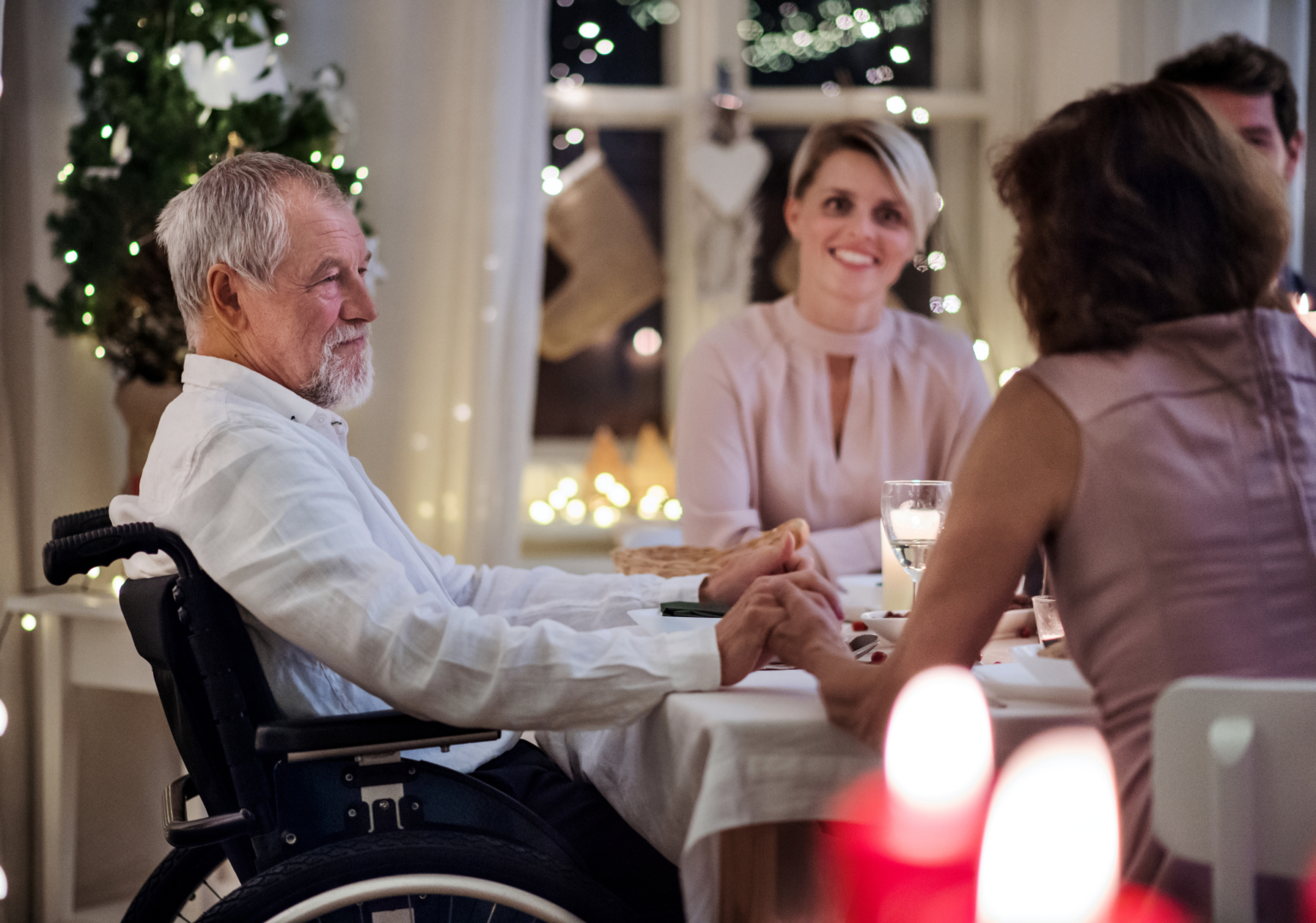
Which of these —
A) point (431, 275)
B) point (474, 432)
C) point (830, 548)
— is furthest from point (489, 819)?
point (431, 275)

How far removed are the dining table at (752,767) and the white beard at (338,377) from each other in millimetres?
590

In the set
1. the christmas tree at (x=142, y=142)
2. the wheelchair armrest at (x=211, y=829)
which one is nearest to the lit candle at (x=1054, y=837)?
the wheelchair armrest at (x=211, y=829)

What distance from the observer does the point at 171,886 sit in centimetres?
122

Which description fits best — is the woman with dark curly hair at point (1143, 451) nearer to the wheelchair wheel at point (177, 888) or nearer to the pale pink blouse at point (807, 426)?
the wheelchair wheel at point (177, 888)

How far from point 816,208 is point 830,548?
791 millimetres

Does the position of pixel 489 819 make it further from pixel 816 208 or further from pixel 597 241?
pixel 597 241

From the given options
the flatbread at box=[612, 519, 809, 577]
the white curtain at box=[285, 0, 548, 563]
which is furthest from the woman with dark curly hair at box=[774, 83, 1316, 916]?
the white curtain at box=[285, 0, 548, 563]

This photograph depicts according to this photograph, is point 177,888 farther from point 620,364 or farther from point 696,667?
point 620,364

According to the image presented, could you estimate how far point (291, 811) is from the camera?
3.38 ft

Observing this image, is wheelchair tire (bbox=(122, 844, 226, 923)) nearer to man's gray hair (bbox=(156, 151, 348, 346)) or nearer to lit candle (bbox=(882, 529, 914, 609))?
man's gray hair (bbox=(156, 151, 348, 346))

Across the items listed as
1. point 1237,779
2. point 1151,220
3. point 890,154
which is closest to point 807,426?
point 890,154

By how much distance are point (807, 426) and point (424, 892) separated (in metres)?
1.53

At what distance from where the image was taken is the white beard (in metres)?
1.36

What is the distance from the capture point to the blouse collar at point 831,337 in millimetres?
2396
